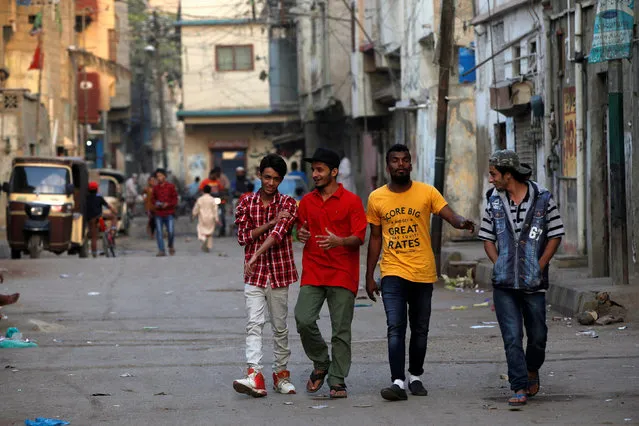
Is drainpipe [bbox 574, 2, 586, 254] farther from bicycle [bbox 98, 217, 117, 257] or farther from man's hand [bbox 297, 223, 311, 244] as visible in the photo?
bicycle [bbox 98, 217, 117, 257]

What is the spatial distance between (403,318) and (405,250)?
1.58 feet

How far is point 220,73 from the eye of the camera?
6094cm

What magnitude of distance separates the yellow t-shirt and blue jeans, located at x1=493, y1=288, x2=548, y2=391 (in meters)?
0.62

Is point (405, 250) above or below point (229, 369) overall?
above

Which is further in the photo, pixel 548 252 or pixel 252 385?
pixel 252 385

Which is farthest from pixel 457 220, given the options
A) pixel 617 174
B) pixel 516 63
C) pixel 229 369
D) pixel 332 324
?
pixel 516 63

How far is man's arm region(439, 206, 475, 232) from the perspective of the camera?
8.82 m

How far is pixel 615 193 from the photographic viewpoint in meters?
14.2

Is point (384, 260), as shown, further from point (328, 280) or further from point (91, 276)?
point (91, 276)

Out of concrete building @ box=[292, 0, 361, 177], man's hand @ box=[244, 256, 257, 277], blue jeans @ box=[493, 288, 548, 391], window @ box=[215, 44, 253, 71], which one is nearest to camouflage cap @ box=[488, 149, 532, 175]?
blue jeans @ box=[493, 288, 548, 391]

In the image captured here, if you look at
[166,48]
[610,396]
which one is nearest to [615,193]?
[610,396]

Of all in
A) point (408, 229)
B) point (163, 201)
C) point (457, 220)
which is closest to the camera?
point (457, 220)

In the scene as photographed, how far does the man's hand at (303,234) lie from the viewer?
9.20 meters

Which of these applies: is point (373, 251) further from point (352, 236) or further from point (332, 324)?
point (332, 324)
